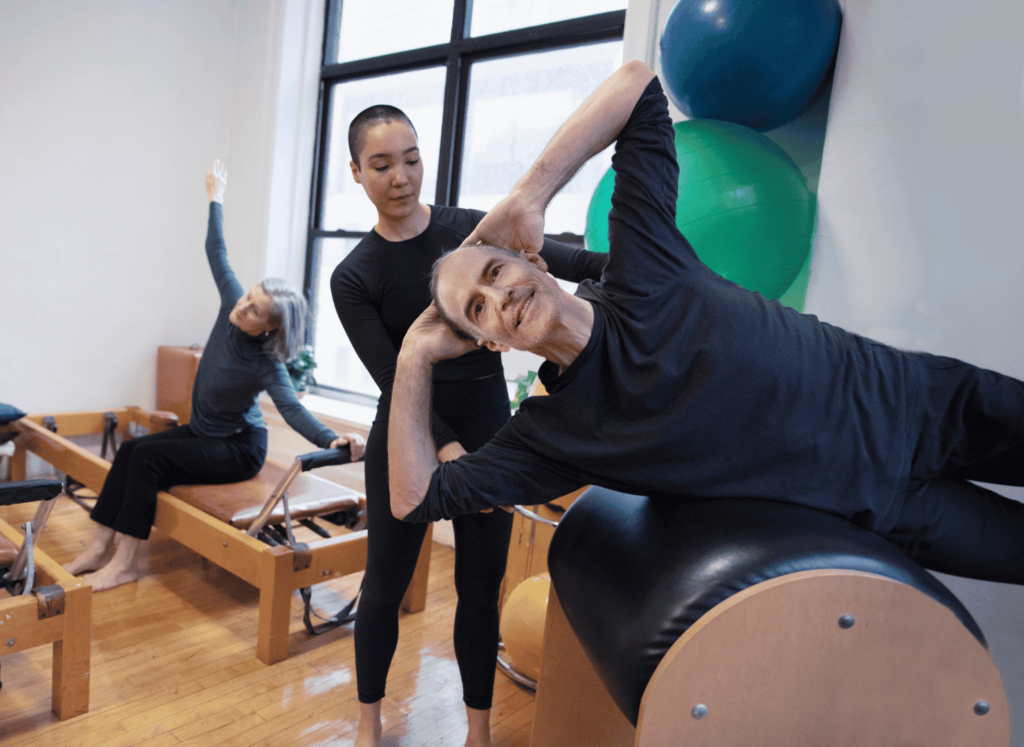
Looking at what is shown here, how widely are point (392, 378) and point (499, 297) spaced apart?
50cm

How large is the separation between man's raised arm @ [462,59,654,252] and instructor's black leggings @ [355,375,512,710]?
19.1 inches

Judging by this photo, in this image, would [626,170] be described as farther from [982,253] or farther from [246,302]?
[246,302]

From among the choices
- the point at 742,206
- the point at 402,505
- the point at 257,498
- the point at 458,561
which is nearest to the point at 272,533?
the point at 257,498

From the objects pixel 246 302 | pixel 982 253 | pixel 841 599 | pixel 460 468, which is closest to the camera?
pixel 841 599

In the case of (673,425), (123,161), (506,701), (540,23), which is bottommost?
(506,701)

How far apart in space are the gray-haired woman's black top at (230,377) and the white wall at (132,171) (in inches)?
56.5

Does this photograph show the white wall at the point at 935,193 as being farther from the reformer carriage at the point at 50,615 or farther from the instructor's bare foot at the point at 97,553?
the instructor's bare foot at the point at 97,553

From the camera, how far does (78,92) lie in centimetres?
369

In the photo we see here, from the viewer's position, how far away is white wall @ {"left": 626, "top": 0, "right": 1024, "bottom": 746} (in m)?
1.41

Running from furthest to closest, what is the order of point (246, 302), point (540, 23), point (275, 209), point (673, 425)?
point (275, 209), point (540, 23), point (246, 302), point (673, 425)

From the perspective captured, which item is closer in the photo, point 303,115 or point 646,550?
point 646,550

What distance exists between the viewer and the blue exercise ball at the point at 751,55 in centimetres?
170

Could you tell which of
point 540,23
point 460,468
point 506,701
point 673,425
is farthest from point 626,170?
point 540,23

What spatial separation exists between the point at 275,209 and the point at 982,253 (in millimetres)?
3765
